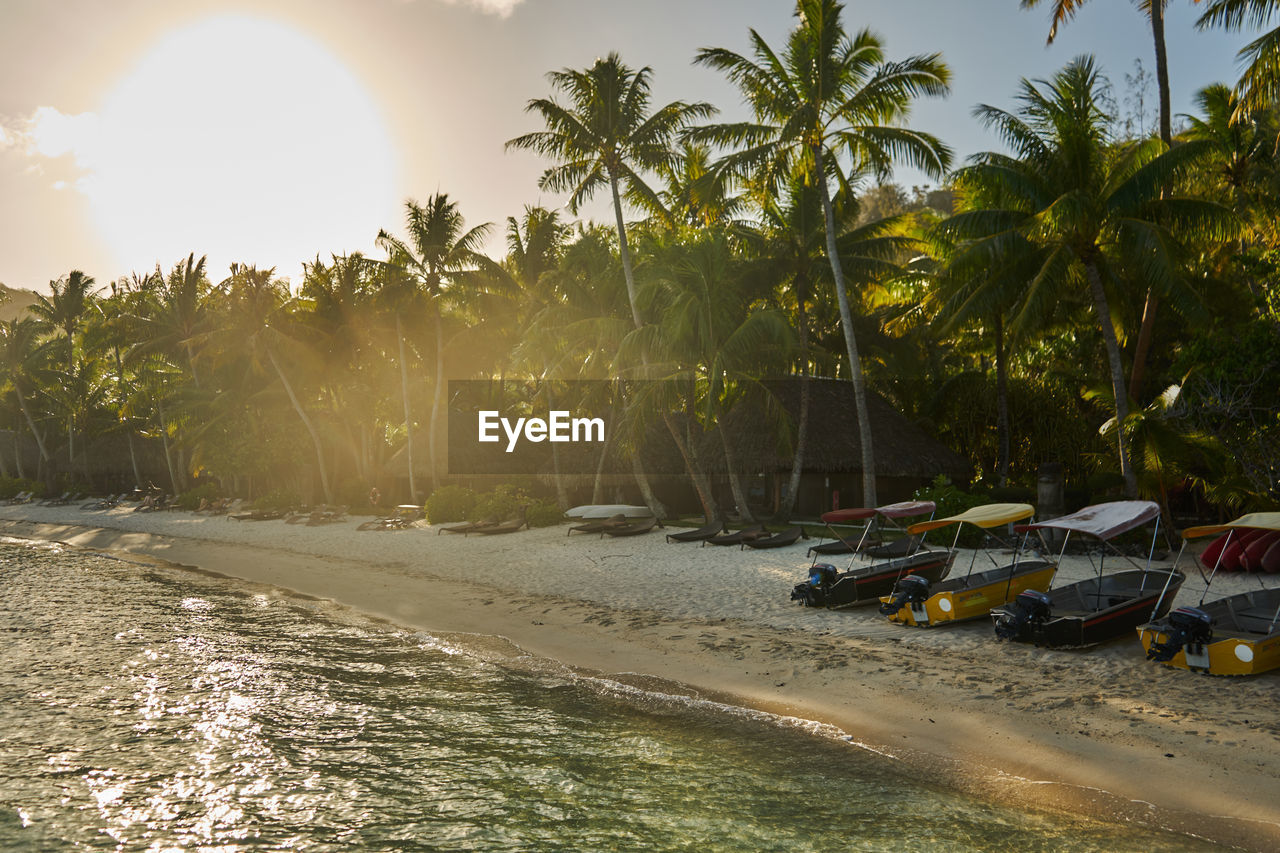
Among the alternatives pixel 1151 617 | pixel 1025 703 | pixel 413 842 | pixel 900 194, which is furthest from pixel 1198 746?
pixel 900 194

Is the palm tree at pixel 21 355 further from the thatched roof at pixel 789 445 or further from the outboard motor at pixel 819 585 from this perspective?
the outboard motor at pixel 819 585

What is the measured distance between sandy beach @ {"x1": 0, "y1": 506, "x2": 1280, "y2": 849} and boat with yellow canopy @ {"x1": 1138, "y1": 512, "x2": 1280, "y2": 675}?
0.18 meters

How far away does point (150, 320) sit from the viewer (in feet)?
124

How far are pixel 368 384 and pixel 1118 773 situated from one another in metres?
32.8

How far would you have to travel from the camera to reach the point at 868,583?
1236 centimetres

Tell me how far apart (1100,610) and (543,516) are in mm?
16576

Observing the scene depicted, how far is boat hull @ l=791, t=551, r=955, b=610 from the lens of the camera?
12.4 metres

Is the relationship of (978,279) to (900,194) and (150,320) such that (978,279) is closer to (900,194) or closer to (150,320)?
(150,320)

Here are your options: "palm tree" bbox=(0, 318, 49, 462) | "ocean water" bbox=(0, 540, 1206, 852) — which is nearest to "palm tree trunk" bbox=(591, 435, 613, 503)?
"ocean water" bbox=(0, 540, 1206, 852)

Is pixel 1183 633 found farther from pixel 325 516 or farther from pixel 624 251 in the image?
pixel 325 516

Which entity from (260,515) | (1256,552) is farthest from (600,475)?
(1256,552)

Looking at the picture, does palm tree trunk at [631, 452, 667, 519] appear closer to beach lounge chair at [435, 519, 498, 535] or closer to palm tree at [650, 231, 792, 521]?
palm tree at [650, 231, 792, 521]

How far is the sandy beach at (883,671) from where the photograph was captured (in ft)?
22.5

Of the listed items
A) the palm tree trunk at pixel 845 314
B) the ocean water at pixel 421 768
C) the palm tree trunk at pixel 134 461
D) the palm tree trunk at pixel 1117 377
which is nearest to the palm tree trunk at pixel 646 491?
the palm tree trunk at pixel 845 314
